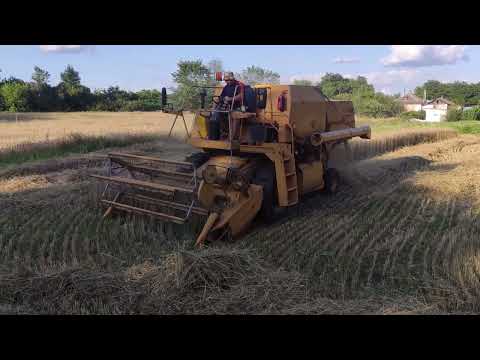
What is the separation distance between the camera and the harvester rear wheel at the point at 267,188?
7129mm

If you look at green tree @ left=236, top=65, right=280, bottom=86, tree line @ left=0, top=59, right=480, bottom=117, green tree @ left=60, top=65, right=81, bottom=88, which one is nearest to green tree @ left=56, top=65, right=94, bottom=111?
tree line @ left=0, top=59, right=480, bottom=117

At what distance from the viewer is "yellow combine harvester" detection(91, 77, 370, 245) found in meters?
6.48

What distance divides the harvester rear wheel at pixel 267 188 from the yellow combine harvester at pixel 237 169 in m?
0.02

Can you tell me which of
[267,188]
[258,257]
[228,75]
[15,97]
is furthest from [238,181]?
[15,97]

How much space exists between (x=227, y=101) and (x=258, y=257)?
10.1 feet

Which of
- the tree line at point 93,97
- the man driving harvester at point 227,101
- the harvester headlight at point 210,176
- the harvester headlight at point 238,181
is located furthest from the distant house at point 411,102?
the harvester headlight at point 210,176

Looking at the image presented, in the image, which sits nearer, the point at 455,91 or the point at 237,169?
the point at 237,169

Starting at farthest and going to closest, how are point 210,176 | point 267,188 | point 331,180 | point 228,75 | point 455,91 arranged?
point 455,91 < point 331,180 < point 228,75 < point 267,188 < point 210,176

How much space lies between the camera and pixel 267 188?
714 centimetres

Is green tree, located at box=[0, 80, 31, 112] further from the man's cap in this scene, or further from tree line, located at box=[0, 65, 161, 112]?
the man's cap

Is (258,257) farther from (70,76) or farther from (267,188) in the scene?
(70,76)

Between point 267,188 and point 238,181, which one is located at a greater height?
point 238,181

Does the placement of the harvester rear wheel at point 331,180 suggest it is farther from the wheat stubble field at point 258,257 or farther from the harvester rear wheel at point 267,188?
the harvester rear wheel at point 267,188
